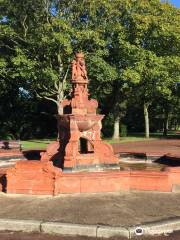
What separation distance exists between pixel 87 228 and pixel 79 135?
6035mm

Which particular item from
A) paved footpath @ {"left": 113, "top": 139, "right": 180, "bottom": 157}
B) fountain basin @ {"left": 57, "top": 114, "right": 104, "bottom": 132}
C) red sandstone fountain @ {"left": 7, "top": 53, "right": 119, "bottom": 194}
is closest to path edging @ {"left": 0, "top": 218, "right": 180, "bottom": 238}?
red sandstone fountain @ {"left": 7, "top": 53, "right": 119, "bottom": 194}

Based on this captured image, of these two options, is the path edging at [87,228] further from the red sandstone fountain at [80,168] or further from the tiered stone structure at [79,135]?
the tiered stone structure at [79,135]

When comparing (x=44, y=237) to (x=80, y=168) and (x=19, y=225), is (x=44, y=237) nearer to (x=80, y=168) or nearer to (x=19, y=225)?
(x=19, y=225)

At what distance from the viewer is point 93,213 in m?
9.03

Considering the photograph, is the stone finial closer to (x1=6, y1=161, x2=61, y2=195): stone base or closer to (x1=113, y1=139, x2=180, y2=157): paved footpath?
(x1=6, y1=161, x2=61, y2=195): stone base

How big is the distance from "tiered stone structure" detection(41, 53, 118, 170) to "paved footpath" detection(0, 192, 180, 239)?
2.58m

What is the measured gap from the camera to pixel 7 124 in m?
44.4

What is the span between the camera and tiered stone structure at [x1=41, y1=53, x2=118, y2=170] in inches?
525

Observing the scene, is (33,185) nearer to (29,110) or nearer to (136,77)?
(136,77)

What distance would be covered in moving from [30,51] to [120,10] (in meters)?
7.59

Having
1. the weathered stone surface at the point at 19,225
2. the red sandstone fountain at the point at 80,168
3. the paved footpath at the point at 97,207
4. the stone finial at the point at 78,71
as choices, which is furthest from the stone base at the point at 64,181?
the stone finial at the point at 78,71

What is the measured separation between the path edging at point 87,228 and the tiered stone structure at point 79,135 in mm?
4904

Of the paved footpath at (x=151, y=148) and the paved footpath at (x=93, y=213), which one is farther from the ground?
the paved footpath at (x=151, y=148)

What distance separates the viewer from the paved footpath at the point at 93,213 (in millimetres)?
7938
